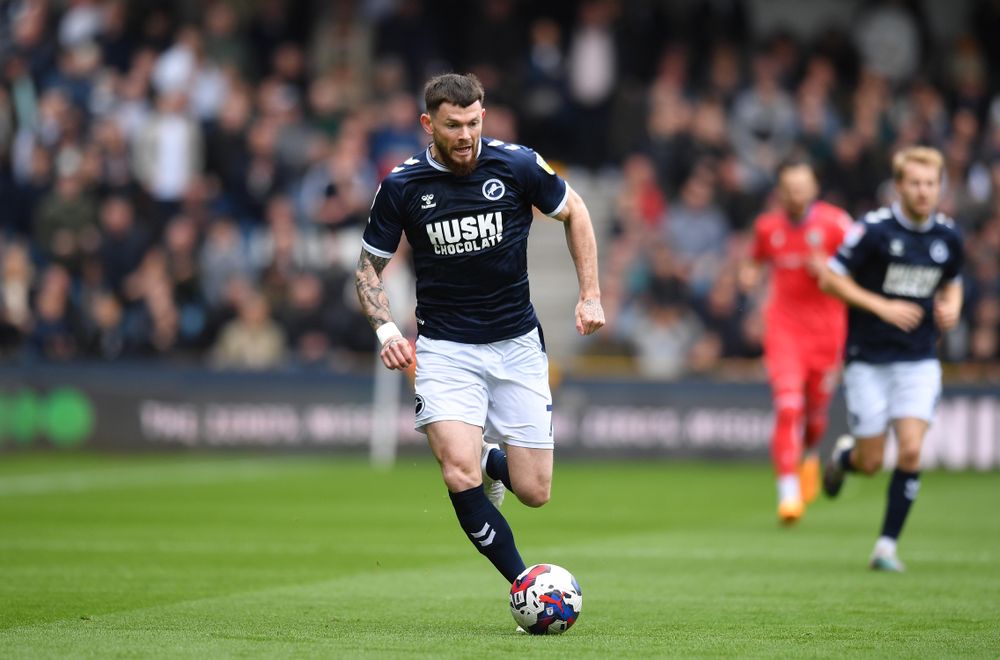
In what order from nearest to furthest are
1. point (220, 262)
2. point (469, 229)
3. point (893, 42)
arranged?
point (469, 229) < point (220, 262) < point (893, 42)

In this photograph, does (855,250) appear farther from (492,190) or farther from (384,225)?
(384,225)

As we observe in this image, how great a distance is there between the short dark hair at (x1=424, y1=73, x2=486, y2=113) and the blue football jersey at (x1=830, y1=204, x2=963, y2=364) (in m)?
4.04

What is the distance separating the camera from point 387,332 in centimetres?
830

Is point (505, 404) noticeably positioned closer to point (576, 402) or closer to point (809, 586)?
point (809, 586)

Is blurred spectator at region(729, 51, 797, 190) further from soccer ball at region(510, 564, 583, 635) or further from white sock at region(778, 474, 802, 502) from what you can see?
soccer ball at region(510, 564, 583, 635)

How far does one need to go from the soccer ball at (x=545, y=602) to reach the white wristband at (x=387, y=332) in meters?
1.30

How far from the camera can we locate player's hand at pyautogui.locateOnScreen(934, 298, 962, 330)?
1112 cm

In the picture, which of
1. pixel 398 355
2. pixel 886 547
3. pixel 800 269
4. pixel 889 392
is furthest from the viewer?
pixel 800 269

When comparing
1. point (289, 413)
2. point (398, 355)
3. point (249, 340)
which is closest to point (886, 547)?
point (398, 355)

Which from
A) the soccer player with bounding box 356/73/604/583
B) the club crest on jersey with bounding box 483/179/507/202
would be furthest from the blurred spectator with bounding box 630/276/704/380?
the club crest on jersey with bounding box 483/179/507/202

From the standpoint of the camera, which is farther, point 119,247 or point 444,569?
point 119,247

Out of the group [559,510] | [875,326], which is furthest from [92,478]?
[875,326]

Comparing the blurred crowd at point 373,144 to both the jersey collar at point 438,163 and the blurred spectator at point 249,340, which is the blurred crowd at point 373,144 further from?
the jersey collar at point 438,163

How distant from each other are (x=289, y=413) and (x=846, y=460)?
1113 centimetres
